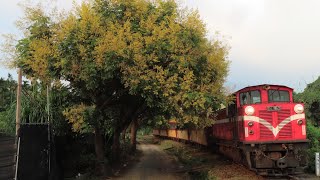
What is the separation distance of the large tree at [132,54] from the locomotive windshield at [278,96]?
2.28 m

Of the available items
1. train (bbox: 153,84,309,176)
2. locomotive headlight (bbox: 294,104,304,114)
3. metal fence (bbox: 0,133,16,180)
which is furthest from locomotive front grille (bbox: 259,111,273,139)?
metal fence (bbox: 0,133,16,180)

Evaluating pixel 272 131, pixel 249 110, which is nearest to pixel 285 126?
pixel 272 131

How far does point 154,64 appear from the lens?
45.7 ft

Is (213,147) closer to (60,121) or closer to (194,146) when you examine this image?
(194,146)

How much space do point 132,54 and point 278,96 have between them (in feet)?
22.2

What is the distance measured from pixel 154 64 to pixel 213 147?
15174 mm

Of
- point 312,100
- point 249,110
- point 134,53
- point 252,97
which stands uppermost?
point 134,53

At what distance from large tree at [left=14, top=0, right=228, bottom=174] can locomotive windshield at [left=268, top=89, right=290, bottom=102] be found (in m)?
2.28

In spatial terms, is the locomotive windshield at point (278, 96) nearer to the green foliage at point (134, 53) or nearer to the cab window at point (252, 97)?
the cab window at point (252, 97)

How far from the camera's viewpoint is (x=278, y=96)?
1612 cm

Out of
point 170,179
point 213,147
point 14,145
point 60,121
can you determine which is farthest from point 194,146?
point 14,145

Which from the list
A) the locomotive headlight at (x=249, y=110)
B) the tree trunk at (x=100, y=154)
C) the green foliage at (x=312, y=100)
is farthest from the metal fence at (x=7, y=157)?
the green foliage at (x=312, y=100)

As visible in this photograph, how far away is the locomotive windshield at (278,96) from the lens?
1605 centimetres

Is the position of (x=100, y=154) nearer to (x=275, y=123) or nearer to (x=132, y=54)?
(x=132, y=54)
